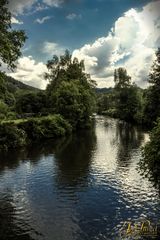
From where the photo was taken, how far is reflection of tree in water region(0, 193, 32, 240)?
20.1 m

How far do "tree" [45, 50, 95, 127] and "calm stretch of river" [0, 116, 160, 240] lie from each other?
112 feet

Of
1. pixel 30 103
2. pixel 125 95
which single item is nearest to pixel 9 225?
pixel 30 103

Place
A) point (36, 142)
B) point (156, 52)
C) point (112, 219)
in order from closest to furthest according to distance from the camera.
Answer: point (112, 219)
point (36, 142)
point (156, 52)

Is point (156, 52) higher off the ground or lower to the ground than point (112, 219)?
higher

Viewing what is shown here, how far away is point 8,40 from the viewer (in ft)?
83.9

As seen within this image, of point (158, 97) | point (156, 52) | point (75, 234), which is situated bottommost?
point (75, 234)

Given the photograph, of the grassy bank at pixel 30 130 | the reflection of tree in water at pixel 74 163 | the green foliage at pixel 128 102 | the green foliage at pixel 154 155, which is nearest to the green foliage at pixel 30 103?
the grassy bank at pixel 30 130

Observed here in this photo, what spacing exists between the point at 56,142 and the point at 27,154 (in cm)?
1420

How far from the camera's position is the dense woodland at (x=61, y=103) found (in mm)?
25953

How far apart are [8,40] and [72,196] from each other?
14812 mm

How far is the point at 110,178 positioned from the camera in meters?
33.5

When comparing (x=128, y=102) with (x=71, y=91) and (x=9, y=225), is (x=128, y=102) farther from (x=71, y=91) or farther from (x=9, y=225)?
(x=9, y=225)

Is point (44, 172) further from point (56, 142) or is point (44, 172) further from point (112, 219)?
point (56, 142)

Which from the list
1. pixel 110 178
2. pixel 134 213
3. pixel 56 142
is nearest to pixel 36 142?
pixel 56 142
